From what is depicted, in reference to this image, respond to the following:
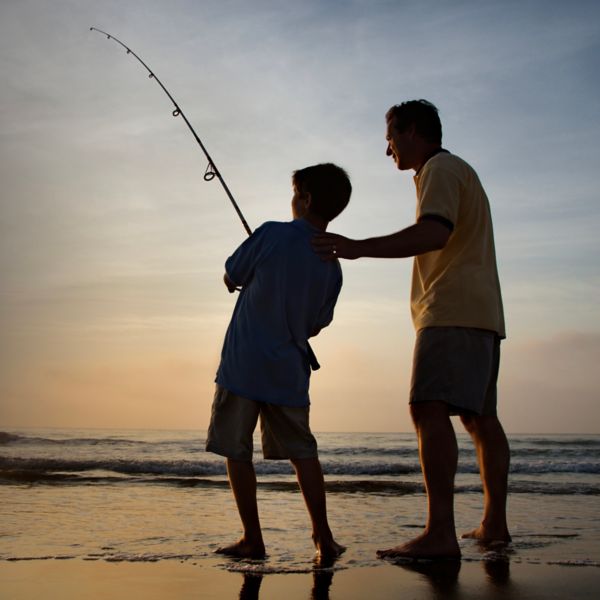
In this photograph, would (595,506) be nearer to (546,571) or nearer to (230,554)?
(546,571)

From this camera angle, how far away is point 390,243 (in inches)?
103

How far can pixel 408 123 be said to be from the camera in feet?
9.82

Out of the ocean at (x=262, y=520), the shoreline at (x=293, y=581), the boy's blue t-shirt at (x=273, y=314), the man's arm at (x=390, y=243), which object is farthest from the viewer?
the ocean at (x=262, y=520)

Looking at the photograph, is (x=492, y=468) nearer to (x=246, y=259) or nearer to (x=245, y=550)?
(x=245, y=550)

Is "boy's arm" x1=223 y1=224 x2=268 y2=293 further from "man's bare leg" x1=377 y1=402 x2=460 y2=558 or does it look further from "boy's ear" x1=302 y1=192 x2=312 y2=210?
"man's bare leg" x1=377 y1=402 x2=460 y2=558

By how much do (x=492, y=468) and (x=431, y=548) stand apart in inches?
22.9

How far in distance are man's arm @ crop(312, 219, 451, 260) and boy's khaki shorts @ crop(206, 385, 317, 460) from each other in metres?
0.62

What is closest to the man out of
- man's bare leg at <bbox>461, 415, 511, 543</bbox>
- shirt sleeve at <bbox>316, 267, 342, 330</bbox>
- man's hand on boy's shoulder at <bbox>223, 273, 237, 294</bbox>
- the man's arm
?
the man's arm

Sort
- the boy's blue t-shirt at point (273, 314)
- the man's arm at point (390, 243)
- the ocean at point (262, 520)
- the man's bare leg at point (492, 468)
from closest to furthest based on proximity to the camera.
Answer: the man's arm at point (390, 243) → the boy's blue t-shirt at point (273, 314) → the ocean at point (262, 520) → the man's bare leg at point (492, 468)

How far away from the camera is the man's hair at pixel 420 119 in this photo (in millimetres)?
2979

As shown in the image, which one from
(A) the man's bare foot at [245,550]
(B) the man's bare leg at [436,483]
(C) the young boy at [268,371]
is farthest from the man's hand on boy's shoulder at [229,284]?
(A) the man's bare foot at [245,550]

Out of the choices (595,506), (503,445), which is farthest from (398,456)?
(503,445)

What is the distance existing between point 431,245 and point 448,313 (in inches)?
12.3

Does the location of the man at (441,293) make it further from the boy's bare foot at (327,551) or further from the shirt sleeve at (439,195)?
the boy's bare foot at (327,551)
